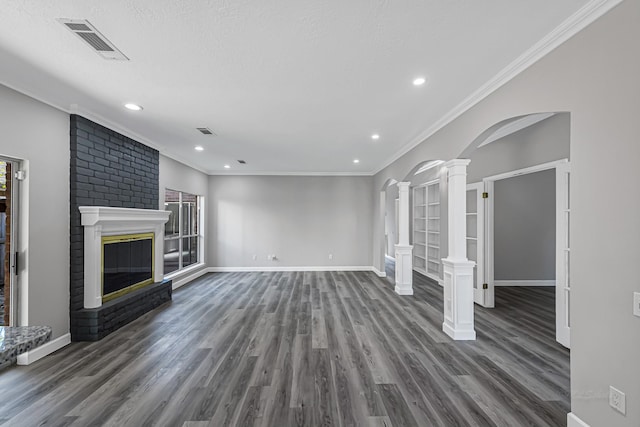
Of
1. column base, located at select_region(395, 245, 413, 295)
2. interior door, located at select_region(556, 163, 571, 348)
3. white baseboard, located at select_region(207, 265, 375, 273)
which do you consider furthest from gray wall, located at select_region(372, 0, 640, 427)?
white baseboard, located at select_region(207, 265, 375, 273)

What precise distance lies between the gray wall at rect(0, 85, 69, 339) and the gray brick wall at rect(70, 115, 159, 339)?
72 millimetres

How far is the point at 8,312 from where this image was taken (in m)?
2.86

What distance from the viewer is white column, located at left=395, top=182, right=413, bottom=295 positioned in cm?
559

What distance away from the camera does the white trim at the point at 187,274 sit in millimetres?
5970

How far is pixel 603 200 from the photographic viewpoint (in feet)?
5.58

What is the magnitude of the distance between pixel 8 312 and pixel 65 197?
1274 millimetres

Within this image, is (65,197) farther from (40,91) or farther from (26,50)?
(26,50)

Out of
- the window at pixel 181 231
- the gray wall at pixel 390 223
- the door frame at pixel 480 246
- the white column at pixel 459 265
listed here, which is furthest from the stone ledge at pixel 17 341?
the gray wall at pixel 390 223

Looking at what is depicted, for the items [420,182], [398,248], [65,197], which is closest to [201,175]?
[65,197]

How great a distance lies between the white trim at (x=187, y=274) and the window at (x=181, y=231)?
5.5 inches

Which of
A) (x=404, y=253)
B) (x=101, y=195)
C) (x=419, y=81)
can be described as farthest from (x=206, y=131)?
(x=404, y=253)

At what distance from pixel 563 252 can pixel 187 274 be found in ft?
22.3

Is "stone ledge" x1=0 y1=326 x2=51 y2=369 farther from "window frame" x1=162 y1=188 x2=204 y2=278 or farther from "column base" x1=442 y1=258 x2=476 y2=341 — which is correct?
"window frame" x1=162 y1=188 x2=204 y2=278

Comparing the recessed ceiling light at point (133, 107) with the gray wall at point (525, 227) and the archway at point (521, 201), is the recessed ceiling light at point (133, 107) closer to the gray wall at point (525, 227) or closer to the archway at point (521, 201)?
the archway at point (521, 201)
